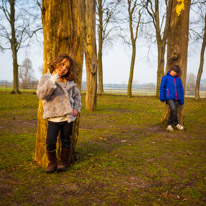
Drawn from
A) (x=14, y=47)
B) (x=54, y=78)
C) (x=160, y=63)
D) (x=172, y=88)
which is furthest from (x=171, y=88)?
(x=14, y=47)

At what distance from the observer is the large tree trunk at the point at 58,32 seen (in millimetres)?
3717

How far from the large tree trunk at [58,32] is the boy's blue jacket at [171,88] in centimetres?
382

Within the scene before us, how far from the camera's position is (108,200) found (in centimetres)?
285

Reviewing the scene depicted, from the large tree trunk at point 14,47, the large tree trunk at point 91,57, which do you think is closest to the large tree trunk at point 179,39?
the large tree trunk at point 91,57

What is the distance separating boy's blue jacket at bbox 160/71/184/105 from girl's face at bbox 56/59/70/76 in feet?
13.9

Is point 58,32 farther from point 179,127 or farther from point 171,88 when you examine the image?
point 179,127

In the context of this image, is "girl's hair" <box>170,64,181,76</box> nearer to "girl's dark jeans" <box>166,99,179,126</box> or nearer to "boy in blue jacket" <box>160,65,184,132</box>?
"boy in blue jacket" <box>160,65,184,132</box>

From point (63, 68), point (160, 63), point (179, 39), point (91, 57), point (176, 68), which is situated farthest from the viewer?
point (160, 63)

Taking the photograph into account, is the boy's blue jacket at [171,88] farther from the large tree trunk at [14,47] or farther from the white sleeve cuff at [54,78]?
the large tree trunk at [14,47]

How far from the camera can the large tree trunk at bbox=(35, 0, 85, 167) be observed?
372 cm

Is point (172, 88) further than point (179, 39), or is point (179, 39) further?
point (179, 39)

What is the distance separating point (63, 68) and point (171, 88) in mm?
4403

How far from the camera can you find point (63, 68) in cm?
344

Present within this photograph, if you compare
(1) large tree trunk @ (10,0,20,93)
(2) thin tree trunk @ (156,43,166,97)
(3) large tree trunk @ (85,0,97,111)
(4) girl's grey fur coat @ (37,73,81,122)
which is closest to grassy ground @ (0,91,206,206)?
(4) girl's grey fur coat @ (37,73,81,122)
